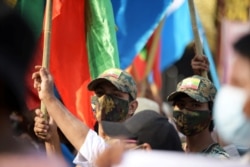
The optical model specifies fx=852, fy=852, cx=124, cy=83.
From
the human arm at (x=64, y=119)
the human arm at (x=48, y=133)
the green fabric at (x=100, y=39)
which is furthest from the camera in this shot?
the green fabric at (x=100, y=39)

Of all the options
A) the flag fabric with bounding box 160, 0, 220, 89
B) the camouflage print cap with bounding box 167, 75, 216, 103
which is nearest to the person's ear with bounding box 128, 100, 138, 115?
the camouflage print cap with bounding box 167, 75, 216, 103

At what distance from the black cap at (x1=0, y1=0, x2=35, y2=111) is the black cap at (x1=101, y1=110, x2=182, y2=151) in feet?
3.46

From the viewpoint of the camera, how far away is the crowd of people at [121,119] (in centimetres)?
200

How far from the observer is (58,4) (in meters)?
5.59

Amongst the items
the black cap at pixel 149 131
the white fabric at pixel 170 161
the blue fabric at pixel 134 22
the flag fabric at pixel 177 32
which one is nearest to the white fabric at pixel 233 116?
the white fabric at pixel 170 161

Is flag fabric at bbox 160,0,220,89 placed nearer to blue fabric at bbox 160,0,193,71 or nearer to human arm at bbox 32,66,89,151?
blue fabric at bbox 160,0,193,71

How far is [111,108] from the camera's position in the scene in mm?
4215

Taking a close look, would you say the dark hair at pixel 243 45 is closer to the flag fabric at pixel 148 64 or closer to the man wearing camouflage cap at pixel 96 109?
the man wearing camouflage cap at pixel 96 109

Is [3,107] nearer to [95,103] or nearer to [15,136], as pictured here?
[15,136]

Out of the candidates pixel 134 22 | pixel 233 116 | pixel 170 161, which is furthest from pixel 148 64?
pixel 170 161

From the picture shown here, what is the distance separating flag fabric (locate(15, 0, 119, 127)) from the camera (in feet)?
18.0

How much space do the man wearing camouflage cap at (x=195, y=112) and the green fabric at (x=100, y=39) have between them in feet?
3.98

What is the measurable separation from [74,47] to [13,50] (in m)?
3.57

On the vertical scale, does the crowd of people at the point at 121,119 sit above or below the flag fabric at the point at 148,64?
below
